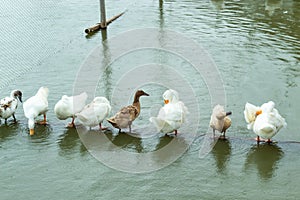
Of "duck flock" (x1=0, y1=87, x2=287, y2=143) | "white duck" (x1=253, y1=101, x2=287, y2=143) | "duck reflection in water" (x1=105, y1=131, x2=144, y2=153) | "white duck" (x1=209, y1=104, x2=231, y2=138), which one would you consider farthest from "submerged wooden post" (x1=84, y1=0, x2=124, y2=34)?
"white duck" (x1=253, y1=101, x2=287, y2=143)

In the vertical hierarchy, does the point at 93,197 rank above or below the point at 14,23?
below

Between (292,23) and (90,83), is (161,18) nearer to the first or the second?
(292,23)

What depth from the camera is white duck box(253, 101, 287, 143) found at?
200 inches

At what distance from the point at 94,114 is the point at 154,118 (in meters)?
0.77

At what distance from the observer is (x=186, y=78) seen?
24.2ft

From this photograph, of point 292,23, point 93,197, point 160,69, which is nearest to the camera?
point 93,197

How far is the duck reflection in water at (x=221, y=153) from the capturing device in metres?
4.89

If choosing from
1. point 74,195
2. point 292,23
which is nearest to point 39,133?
point 74,195

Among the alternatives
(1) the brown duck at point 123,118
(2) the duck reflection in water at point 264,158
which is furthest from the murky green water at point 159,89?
(1) the brown duck at point 123,118

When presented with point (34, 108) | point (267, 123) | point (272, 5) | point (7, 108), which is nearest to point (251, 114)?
point (267, 123)

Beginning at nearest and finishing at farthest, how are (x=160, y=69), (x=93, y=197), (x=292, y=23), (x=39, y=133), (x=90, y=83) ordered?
1. (x=93, y=197)
2. (x=39, y=133)
3. (x=90, y=83)
4. (x=160, y=69)
5. (x=292, y=23)

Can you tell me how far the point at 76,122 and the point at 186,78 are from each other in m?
2.16

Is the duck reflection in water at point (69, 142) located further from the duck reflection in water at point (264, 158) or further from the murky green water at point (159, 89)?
the duck reflection in water at point (264, 158)

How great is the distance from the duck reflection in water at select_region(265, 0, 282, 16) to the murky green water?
0.07m
